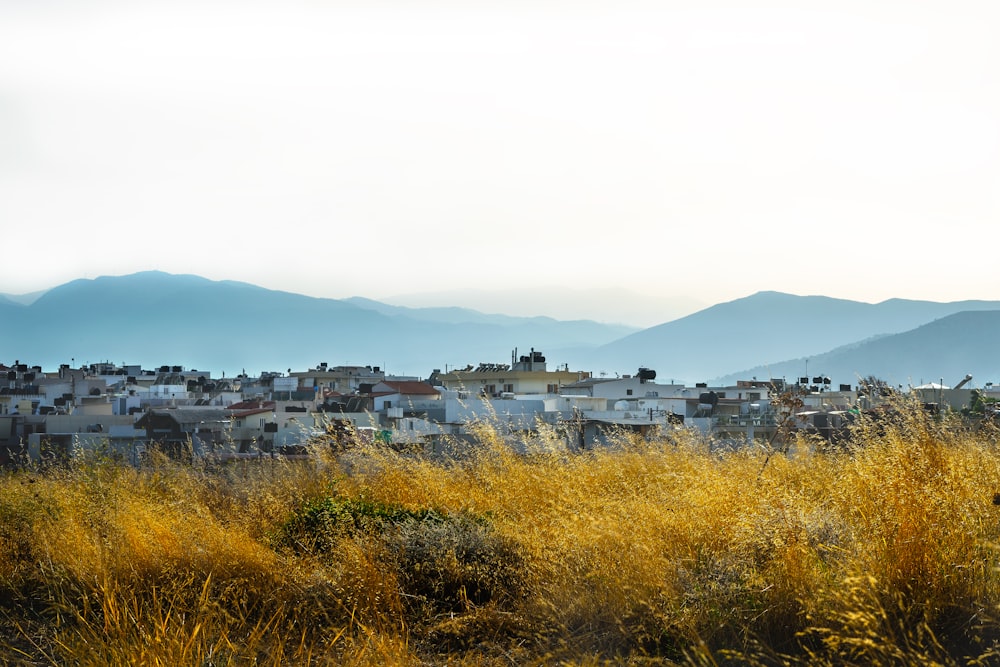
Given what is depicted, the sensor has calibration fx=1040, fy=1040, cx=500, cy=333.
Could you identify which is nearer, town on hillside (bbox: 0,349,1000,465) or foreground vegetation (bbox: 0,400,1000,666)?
foreground vegetation (bbox: 0,400,1000,666)

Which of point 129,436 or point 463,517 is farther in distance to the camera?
point 129,436

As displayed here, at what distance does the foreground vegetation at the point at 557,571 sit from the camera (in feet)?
15.5

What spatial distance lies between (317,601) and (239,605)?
640mm

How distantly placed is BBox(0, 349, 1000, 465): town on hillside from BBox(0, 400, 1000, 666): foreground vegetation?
5.87 feet

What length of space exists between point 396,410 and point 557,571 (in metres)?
43.2

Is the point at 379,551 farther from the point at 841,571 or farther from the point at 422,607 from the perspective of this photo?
the point at 841,571

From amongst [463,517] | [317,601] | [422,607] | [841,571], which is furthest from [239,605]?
[841,571]

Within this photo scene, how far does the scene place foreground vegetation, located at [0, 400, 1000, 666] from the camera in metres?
4.74

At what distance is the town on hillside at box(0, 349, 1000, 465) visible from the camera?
1476 centimetres

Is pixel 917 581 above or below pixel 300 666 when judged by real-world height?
above

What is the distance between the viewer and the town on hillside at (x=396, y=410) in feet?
48.4

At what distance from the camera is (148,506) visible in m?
8.41

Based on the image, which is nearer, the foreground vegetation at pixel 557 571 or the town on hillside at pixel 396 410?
the foreground vegetation at pixel 557 571

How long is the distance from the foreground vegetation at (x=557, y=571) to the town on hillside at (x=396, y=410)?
5.87 ft
